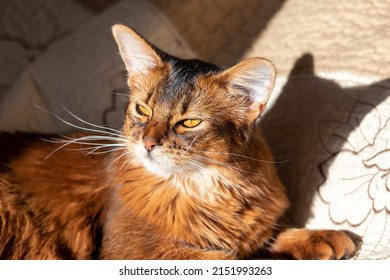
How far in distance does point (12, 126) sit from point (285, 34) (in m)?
1.11

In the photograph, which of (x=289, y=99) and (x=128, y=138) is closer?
(x=128, y=138)

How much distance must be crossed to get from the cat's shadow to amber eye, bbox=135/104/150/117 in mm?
528

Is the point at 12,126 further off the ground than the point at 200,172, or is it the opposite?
the point at 200,172

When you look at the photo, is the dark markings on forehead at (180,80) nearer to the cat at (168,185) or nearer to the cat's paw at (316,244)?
the cat at (168,185)

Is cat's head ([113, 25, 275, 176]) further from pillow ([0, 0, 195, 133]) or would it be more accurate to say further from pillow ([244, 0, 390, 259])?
pillow ([0, 0, 195, 133])

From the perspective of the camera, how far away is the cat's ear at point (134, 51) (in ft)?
4.99

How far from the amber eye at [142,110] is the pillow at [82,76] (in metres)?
0.62

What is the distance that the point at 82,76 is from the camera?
7.16 ft

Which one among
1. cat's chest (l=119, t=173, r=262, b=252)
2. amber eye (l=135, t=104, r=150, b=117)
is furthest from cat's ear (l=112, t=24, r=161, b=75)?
cat's chest (l=119, t=173, r=262, b=252)

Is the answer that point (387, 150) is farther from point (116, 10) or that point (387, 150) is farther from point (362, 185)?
point (116, 10)

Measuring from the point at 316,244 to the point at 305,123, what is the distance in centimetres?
43

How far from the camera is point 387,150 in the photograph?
157cm
